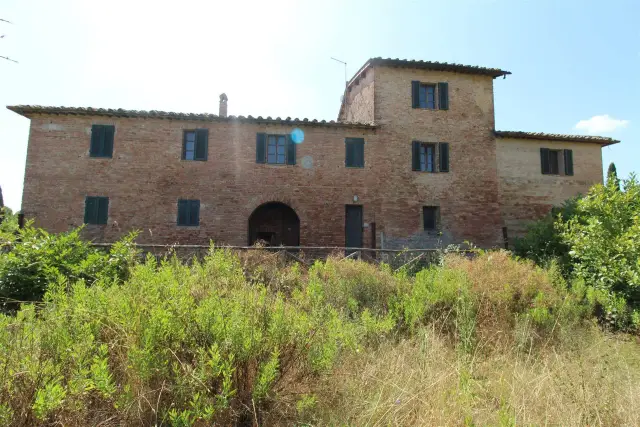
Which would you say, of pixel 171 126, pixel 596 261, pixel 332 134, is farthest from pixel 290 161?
pixel 596 261

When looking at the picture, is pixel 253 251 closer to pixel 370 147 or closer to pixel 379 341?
pixel 379 341

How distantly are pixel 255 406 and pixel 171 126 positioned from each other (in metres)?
14.6

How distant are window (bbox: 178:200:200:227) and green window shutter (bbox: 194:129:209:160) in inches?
71.4

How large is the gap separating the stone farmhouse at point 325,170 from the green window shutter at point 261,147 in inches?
1.6

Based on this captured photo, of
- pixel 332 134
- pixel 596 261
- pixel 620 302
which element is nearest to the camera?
pixel 620 302

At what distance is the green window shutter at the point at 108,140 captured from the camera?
15.5 metres

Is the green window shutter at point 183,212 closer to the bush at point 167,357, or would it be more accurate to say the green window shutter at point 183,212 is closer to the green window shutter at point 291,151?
the green window shutter at point 291,151

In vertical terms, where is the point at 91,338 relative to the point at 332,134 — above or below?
below

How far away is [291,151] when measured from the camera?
16.4 metres

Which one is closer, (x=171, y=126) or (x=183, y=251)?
(x=183, y=251)

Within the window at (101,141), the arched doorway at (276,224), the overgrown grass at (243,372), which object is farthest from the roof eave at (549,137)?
the window at (101,141)

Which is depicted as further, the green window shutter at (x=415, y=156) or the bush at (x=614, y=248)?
the green window shutter at (x=415, y=156)

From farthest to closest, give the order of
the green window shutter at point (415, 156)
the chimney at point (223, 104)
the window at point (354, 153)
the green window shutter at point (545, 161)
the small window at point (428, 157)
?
the chimney at point (223, 104) < the green window shutter at point (545, 161) < the small window at point (428, 157) < the green window shutter at point (415, 156) < the window at point (354, 153)

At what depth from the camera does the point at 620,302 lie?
865 centimetres
